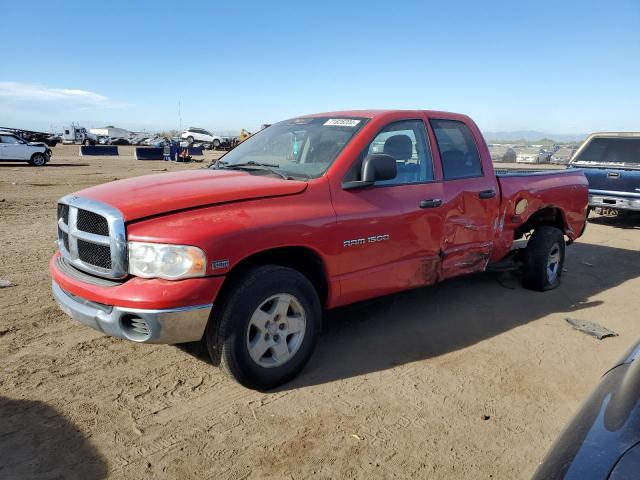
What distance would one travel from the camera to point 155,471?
2.55 m

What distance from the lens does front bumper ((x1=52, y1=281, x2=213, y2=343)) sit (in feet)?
9.42

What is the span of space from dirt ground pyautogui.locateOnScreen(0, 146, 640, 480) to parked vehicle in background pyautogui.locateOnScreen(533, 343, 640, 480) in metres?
0.96

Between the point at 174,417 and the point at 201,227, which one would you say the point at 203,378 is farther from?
the point at 201,227

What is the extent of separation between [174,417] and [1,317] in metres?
2.28

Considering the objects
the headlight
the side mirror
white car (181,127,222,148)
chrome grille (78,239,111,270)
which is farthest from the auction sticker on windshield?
white car (181,127,222,148)

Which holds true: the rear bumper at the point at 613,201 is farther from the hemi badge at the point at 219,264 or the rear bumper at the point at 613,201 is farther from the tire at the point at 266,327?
the hemi badge at the point at 219,264

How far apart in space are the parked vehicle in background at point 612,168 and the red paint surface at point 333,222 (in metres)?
6.14

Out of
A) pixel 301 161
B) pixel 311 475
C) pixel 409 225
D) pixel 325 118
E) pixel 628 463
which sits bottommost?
pixel 311 475

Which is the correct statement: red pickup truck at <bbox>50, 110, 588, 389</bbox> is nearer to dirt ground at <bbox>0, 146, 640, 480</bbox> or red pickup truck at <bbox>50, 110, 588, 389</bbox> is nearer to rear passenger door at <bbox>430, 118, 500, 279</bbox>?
rear passenger door at <bbox>430, 118, 500, 279</bbox>

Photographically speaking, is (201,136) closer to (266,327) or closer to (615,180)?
(615,180)

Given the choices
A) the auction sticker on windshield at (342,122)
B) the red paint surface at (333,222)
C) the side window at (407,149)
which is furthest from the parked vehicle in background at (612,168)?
the auction sticker on windshield at (342,122)

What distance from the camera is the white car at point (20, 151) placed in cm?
2155

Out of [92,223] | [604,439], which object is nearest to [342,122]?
[92,223]

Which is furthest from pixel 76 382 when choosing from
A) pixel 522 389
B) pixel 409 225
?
pixel 522 389
